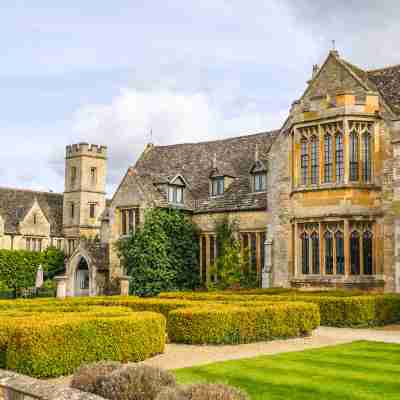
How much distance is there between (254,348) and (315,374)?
15.4 feet

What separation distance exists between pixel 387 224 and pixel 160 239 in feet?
40.6

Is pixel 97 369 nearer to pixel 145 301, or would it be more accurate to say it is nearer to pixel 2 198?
pixel 145 301

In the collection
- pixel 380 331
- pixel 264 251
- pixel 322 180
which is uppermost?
pixel 322 180

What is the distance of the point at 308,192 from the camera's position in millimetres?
29734

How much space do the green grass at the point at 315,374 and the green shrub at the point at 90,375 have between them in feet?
5.23

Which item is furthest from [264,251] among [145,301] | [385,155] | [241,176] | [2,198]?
[2,198]

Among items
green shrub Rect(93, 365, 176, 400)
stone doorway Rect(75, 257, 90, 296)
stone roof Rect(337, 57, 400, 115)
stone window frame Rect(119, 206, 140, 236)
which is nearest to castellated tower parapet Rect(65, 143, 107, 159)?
stone doorway Rect(75, 257, 90, 296)

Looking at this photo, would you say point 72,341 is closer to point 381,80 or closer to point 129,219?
point 381,80

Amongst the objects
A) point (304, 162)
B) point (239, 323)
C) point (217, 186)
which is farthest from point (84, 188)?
point (239, 323)

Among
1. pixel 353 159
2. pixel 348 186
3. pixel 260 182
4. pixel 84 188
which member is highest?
pixel 84 188

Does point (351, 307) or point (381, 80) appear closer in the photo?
point (351, 307)

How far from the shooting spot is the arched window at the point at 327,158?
29.1 m

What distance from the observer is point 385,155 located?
28453 millimetres

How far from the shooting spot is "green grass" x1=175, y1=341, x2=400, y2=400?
1105 cm
